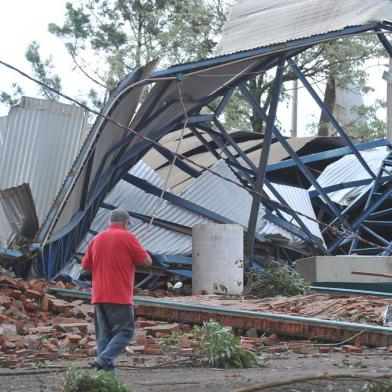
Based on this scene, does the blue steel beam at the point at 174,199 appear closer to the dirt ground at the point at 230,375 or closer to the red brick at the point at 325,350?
the red brick at the point at 325,350

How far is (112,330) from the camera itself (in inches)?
288

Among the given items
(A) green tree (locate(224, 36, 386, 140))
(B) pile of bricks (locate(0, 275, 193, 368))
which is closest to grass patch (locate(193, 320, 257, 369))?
(B) pile of bricks (locate(0, 275, 193, 368))

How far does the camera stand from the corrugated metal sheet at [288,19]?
1628 cm

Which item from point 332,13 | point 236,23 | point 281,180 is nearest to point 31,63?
point 281,180

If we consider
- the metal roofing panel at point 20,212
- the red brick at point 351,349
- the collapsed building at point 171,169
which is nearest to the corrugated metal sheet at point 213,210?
the collapsed building at point 171,169

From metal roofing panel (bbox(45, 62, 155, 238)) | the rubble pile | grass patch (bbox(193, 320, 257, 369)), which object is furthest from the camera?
metal roofing panel (bbox(45, 62, 155, 238))

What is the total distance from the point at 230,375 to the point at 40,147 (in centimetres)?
955

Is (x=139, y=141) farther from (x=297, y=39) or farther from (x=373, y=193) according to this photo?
(x=373, y=193)

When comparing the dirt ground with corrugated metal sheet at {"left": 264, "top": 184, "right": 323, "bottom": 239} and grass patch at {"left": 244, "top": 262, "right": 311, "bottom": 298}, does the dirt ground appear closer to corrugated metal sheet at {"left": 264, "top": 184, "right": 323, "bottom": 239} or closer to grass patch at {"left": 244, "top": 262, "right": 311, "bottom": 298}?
grass patch at {"left": 244, "top": 262, "right": 311, "bottom": 298}

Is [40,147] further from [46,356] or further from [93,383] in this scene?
[93,383]

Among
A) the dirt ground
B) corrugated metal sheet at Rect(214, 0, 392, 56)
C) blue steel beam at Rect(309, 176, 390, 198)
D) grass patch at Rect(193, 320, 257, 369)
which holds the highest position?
corrugated metal sheet at Rect(214, 0, 392, 56)

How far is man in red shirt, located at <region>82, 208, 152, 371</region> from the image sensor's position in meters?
7.20

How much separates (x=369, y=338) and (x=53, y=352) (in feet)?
11.7

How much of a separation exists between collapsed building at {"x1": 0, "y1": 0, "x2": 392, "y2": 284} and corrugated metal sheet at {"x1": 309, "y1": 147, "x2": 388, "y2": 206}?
97 cm
